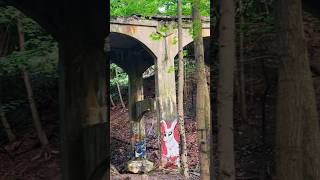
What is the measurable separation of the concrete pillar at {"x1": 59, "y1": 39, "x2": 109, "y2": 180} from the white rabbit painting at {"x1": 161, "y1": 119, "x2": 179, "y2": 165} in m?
14.2

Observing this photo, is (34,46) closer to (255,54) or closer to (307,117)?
(255,54)

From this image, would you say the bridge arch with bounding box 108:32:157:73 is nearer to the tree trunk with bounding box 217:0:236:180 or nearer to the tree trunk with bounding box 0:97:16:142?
the tree trunk with bounding box 0:97:16:142

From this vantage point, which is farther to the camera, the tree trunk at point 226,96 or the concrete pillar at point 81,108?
the concrete pillar at point 81,108

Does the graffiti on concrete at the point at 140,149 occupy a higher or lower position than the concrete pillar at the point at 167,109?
lower

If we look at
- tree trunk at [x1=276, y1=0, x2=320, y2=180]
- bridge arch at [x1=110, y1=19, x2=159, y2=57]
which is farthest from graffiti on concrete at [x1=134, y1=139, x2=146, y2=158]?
tree trunk at [x1=276, y1=0, x2=320, y2=180]

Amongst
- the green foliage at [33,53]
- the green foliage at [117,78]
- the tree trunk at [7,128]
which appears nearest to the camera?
the green foliage at [33,53]

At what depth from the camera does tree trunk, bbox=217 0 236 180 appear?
206 inches

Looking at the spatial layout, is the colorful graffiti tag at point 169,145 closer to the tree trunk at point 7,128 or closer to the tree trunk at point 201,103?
the tree trunk at point 201,103

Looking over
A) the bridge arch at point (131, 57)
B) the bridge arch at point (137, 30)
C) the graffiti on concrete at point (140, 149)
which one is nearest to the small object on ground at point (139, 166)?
the graffiti on concrete at point (140, 149)

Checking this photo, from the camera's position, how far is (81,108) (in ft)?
29.9

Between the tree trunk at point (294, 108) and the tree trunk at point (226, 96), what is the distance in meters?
0.61

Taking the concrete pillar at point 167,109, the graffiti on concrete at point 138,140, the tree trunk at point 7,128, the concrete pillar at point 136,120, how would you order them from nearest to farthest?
the tree trunk at point 7,128 < the concrete pillar at point 167,109 < the graffiti on concrete at point 138,140 < the concrete pillar at point 136,120

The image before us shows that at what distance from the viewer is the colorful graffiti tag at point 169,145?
23.5 metres

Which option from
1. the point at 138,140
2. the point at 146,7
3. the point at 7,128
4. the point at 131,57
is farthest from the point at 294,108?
the point at 131,57
